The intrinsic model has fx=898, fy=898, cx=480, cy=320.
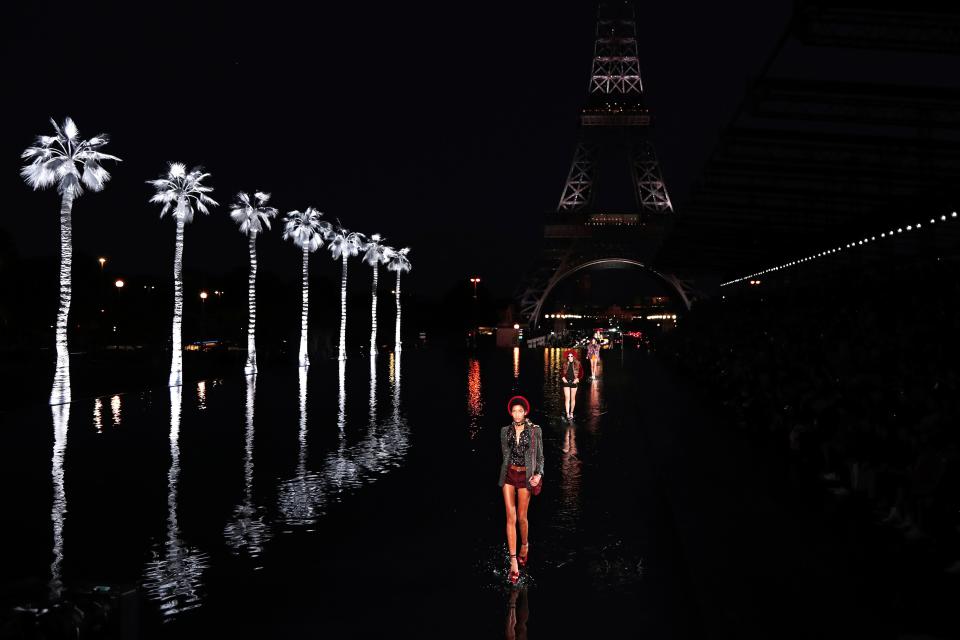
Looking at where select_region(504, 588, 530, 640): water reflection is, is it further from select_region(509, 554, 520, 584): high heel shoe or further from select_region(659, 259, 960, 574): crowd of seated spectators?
select_region(659, 259, 960, 574): crowd of seated spectators

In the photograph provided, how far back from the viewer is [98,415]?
20.8 meters

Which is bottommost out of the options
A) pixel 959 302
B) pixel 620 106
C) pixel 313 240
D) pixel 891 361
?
pixel 891 361

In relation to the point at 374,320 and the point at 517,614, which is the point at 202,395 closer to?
the point at 517,614

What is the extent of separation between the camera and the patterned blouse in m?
7.54

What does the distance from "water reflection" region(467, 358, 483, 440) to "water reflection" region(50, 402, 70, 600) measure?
22.8ft

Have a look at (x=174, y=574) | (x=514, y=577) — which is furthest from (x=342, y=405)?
(x=514, y=577)

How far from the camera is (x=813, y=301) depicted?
18.9 meters

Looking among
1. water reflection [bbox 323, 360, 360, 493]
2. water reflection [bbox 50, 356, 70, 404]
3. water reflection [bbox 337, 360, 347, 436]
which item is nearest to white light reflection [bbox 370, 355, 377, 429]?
water reflection [bbox 337, 360, 347, 436]

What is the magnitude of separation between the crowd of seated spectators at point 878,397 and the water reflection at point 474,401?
199 inches

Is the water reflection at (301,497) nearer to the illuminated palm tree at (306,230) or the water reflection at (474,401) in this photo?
the water reflection at (474,401)

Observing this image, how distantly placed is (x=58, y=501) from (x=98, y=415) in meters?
11.0

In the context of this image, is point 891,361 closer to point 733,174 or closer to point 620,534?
point 620,534

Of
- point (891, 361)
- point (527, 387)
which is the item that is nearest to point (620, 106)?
point (527, 387)

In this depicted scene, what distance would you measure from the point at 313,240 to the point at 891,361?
45.4 metres
